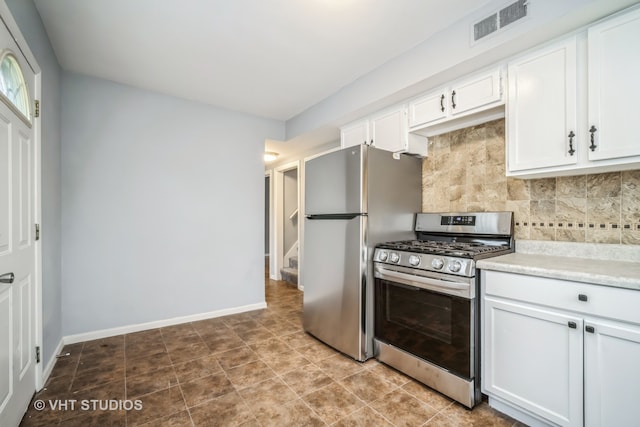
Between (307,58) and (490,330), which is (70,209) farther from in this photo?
(490,330)

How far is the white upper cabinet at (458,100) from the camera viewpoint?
211cm

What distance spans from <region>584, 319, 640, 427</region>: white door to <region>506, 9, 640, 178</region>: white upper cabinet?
892 mm

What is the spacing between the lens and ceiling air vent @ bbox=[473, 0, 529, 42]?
1.79m

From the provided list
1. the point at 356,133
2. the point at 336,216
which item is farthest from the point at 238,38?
the point at 336,216

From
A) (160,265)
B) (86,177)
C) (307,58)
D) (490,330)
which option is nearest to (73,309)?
(160,265)

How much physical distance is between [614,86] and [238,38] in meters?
2.44

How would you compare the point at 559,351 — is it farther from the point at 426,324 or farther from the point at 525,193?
the point at 525,193

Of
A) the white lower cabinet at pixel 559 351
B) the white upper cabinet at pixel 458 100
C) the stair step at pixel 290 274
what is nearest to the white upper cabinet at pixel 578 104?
the white upper cabinet at pixel 458 100

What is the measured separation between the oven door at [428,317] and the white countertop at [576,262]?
0.29 metres

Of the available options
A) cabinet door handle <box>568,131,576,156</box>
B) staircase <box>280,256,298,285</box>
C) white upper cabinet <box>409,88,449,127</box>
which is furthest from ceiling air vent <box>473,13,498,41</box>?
staircase <box>280,256,298,285</box>

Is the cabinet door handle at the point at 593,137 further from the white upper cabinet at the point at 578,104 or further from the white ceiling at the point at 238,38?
the white ceiling at the point at 238,38

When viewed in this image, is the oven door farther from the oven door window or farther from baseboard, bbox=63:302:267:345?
baseboard, bbox=63:302:267:345

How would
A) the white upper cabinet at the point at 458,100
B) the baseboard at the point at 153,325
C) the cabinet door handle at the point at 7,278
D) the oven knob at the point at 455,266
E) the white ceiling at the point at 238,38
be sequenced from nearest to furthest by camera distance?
the cabinet door handle at the point at 7,278 → the oven knob at the point at 455,266 → the white ceiling at the point at 238,38 → the white upper cabinet at the point at 458,100 → the baseboard at the point at 153,325

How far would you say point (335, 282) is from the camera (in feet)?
8.82
